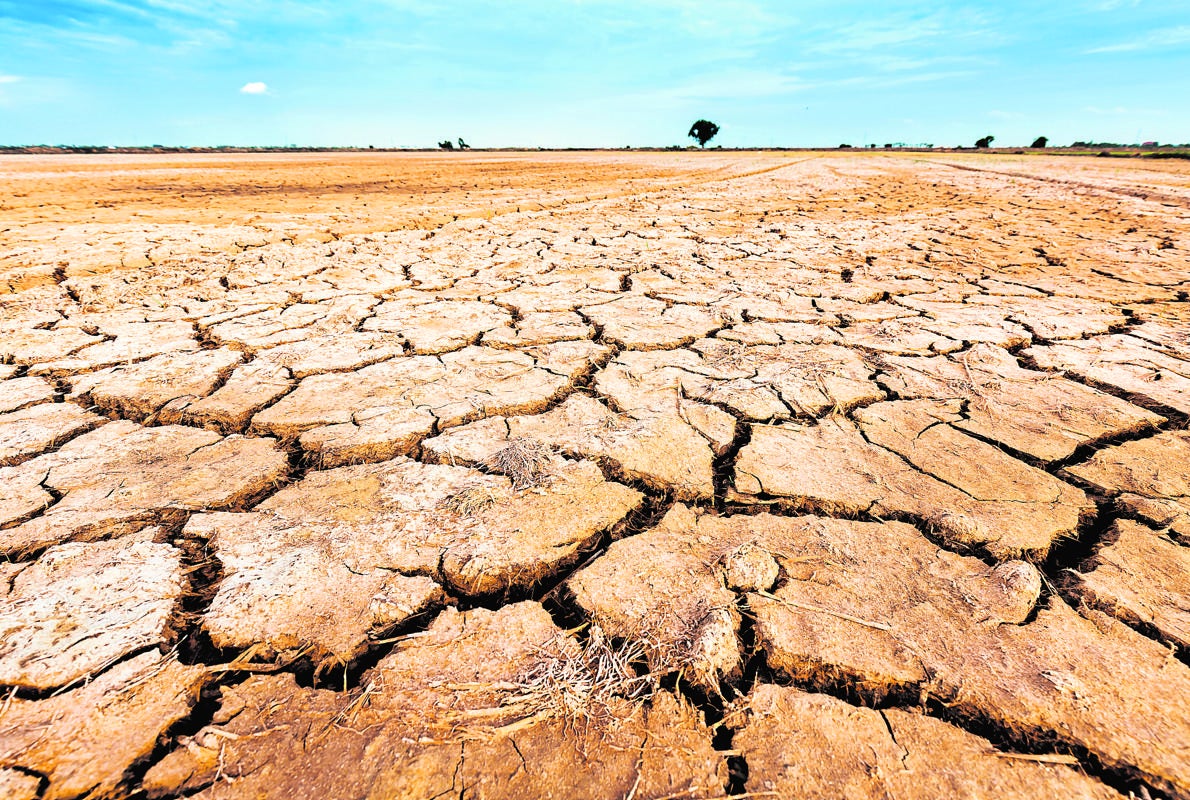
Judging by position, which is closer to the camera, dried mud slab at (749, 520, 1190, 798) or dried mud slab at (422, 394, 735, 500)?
dried mud slab at (749, 520, 1190, 798)

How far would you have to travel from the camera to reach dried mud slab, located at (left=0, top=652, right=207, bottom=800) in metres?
0.66

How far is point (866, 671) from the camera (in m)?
0.80

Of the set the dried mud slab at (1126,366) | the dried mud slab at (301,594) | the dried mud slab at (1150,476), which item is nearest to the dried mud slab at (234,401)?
the dried mud slab at (301,594)

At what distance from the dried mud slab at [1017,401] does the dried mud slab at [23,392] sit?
2680mm

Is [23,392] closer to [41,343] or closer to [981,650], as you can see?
[41,343]

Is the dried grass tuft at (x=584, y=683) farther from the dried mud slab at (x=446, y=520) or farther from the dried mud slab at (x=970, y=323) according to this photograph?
the dried mud slab at (x=970, y=323)

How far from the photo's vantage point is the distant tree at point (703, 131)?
40.2 m

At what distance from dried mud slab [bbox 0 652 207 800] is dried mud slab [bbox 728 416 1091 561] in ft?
3.40

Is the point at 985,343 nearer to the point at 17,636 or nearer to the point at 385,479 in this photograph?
the point at 385,479

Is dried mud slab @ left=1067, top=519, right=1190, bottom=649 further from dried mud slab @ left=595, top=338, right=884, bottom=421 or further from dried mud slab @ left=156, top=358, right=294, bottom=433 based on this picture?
dried mud slab @ left=156, top=358, right=294, bottom=433

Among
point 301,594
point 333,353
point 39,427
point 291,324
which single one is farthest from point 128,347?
point 301,594

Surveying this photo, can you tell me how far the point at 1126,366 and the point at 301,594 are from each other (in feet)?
8.36

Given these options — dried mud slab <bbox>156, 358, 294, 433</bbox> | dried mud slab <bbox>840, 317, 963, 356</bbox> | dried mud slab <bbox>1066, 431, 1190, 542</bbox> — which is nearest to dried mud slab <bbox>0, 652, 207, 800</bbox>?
dried mud slab <bbox>156, 358, 294, 433</bbox>

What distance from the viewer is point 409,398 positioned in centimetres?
167
